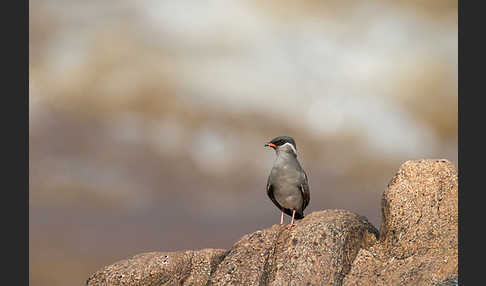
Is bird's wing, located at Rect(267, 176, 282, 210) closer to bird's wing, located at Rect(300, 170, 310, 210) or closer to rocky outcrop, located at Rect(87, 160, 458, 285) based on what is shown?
bird's wing, located at Rect(300, 170, 310, 210)

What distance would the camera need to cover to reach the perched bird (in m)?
14.7

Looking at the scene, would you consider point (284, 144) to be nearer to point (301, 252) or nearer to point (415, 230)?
point (301, 252)

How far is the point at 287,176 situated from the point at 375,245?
291 centimetres

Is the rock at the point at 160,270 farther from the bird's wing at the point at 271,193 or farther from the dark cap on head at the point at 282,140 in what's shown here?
the dark cap on head at the point at 282,140

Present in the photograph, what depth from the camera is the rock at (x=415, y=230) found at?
471 inches

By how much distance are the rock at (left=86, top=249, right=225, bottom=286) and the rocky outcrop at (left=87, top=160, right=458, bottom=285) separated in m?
0.83

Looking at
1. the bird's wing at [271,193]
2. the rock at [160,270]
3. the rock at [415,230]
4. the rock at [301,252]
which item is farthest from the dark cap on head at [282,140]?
the rock at [160,270]

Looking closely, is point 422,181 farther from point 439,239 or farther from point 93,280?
point 93,280

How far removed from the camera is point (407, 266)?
12078mm

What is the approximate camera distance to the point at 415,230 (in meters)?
A: 12.5

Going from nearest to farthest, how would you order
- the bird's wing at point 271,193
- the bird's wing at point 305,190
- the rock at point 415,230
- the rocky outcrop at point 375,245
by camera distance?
the rock at point 415,230
the rocky outcrop at point 375,245
the bird's wing at point 305,190
the bird's wing at point 271,193

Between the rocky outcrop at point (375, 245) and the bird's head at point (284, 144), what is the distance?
6.19 feet

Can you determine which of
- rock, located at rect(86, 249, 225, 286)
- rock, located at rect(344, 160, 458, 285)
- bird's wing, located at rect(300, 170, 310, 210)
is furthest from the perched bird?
rock, located at rect(344, 160, 458, 285)

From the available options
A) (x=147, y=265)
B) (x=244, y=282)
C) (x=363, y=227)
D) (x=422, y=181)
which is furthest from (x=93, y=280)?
(x=422, y=181)
